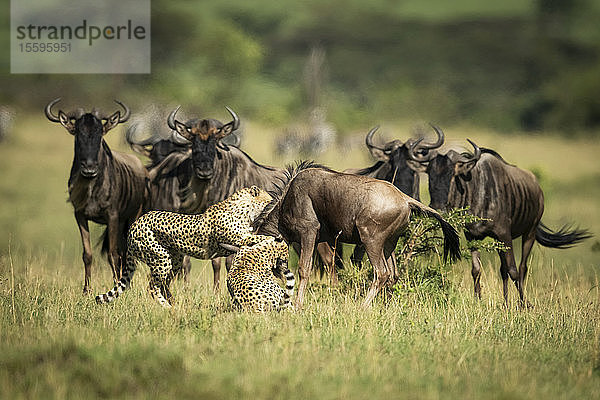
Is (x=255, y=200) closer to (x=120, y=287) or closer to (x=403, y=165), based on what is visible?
(x=120, y=287)

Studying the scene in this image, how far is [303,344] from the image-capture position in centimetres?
579

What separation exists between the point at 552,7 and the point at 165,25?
2255 centimetres

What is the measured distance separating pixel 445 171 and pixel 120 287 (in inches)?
136

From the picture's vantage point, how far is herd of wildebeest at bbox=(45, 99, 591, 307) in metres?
6.93

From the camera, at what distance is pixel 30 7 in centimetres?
4225

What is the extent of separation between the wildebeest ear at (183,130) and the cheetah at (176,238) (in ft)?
6.52

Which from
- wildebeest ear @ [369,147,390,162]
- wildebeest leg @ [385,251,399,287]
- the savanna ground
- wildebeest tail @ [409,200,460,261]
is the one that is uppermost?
wildebeest ear @ [369,147,390,162]

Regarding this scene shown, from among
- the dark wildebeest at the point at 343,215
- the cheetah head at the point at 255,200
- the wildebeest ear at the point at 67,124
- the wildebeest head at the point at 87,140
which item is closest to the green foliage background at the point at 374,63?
the wildebeest ear at the point at 67,124

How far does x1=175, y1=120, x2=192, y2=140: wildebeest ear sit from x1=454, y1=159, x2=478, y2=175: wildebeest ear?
2.91 m

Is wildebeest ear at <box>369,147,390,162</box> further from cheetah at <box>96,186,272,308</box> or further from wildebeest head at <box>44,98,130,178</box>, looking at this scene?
wildebeest head at <box>44,98,130,178</box>

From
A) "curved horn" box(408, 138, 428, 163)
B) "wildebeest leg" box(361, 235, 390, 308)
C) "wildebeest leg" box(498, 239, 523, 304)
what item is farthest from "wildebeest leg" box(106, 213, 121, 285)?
"wildebeest leg" box(498, 239, 523, 304)

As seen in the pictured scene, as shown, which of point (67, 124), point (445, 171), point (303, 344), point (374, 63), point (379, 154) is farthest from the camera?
point (374, 63)

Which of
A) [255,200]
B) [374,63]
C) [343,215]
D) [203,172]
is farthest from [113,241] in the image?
[374,63]

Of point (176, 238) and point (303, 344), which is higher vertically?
point (176, 238)
